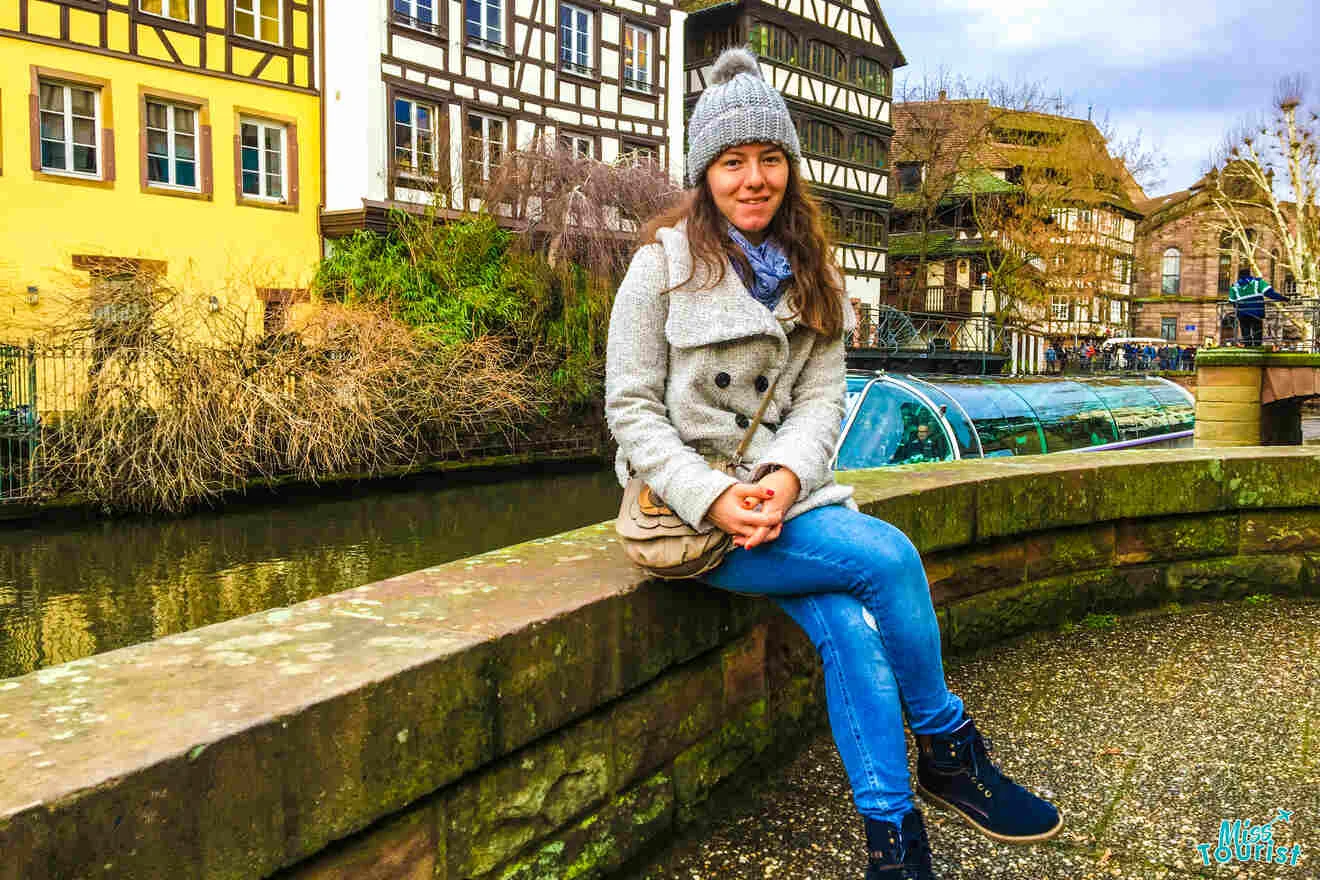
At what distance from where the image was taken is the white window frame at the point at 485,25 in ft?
66.8

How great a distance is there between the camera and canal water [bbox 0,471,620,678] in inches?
361

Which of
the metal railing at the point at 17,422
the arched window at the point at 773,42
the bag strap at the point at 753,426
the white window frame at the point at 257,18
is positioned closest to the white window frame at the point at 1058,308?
the arched window at the point at 773,42

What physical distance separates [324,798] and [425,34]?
65.8 ft

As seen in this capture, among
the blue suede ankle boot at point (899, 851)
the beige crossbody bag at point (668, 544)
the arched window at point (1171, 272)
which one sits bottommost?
the blue suede ankle boot at point (899, 851)

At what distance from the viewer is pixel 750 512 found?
7.36ft

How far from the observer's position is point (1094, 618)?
4.02m

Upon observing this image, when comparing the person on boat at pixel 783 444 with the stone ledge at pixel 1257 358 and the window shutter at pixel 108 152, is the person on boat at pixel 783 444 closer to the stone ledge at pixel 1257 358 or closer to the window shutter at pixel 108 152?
the stone ledge at pixel 1257 358

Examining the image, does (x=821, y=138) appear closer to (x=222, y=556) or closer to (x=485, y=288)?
(x=485, y=288)

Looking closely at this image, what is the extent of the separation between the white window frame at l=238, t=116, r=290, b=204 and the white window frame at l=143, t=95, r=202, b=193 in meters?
0.66

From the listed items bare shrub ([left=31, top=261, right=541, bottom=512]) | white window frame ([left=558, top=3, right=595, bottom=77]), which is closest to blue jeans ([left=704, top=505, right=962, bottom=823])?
bare shrub ([left=31, top=261, right=541, bottom=512])

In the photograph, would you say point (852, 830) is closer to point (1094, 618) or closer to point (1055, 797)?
point (1055, 797)

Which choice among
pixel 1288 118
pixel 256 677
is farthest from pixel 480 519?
pixel 1288 118

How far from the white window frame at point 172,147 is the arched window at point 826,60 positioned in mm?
19068

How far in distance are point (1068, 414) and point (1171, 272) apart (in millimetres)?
59664
